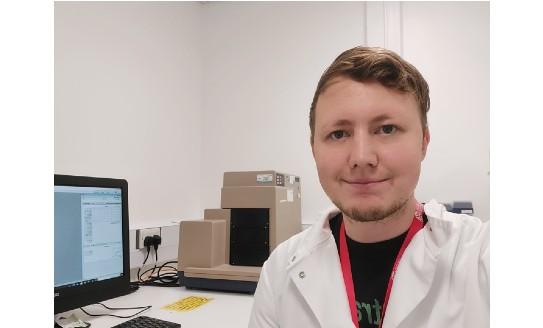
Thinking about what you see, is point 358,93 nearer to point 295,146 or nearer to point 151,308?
point 151,308

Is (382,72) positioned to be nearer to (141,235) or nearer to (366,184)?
(366,184)

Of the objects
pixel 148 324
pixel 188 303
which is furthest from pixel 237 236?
pixel 148 324

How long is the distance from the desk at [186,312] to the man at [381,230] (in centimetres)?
33

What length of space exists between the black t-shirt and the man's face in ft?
0.39

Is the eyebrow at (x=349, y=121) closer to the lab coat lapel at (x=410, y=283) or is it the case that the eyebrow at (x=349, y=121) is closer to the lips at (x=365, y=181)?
the lips at (x=365, y=181)

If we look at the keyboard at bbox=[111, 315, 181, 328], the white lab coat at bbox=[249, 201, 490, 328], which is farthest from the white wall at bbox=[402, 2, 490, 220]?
the keyboard at bbox=[111, 315, 181, 328]

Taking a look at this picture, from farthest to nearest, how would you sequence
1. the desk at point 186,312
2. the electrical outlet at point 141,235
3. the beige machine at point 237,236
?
the electrical outlet at point 141,235
the beige machine at point 237,236
the desk at point 186,312

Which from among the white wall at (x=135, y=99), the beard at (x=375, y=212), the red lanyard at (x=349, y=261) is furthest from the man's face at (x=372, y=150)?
the white wall at (x=135, y=99)

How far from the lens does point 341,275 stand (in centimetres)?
97

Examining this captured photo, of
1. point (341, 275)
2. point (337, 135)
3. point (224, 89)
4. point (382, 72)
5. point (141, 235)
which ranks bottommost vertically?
point (141, 235)

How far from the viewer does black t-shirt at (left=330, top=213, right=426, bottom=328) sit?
0.90 m

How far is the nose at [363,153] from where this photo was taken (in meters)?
0.86

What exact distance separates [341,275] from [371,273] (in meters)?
0.08
